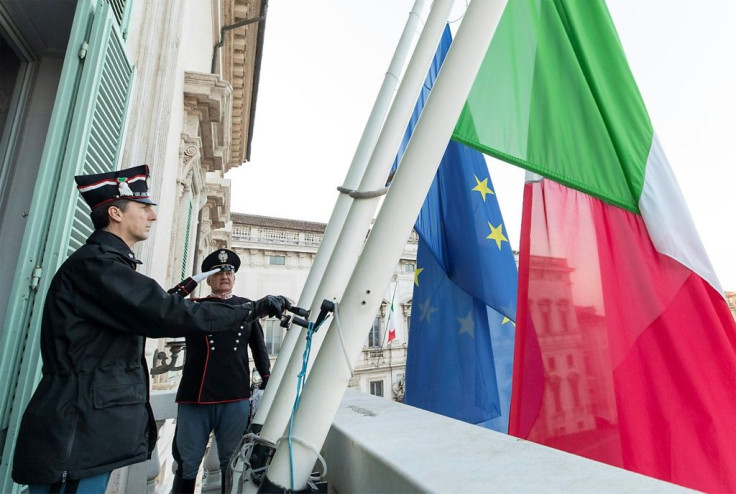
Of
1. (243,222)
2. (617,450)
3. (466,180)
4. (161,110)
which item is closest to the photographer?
(617,450)

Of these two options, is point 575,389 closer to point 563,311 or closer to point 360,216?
point 563,311

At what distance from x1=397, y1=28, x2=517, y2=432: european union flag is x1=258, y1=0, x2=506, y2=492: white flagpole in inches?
78.3

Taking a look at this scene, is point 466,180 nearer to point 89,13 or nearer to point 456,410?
point 456,410

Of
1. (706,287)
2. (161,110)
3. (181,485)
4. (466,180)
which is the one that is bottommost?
(181,485)

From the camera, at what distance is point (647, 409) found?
2070 millimetres

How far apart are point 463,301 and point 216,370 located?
1.96 m

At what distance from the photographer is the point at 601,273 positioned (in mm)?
2338

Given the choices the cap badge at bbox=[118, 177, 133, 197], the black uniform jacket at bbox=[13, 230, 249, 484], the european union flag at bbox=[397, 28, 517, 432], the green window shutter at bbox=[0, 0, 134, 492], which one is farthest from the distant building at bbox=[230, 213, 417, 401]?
the black uniform jacket at bbox=[13, 230, 249, 484]

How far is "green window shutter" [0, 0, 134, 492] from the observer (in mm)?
1751

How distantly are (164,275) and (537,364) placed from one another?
400 cm

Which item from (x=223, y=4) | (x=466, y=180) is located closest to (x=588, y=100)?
(x=466, y=180)

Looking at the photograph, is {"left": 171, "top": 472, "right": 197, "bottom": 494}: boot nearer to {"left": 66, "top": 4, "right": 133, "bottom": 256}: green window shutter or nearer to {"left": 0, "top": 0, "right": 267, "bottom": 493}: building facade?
{"left": 0, "top": 0, "right": 267, "bottom": 493}: building facade

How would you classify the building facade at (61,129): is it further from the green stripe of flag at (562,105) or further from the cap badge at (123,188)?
the green stripe of flag at (562,105)

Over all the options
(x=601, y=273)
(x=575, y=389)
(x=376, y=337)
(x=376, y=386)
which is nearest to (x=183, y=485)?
(x=575, y=389)
